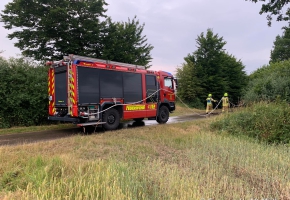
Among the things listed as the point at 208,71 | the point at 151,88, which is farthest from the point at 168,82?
the point at 208,71

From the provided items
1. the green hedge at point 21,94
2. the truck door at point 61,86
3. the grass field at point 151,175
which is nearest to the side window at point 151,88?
the truck door at point 61,86

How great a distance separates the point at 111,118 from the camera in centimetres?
983

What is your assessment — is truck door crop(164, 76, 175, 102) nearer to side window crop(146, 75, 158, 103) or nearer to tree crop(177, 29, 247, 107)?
side window crop(146, 75, 158, 103)

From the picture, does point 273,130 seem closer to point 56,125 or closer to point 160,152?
point 160,152

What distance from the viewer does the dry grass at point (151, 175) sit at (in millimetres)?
2943

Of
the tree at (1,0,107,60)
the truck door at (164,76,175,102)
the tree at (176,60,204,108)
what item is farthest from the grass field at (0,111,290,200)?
the tree at (176,60,204,108)

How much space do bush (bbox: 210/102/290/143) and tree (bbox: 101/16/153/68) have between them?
9525mm

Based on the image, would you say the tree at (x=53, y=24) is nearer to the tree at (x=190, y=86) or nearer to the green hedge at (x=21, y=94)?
the green hedge at (x=21, y=94)

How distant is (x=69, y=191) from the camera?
2910 mm

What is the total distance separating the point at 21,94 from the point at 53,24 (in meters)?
5.33


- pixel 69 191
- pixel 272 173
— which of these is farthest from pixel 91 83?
pixel 272 173

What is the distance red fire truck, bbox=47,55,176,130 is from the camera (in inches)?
339

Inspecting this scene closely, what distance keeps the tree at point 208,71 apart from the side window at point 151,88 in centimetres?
1539

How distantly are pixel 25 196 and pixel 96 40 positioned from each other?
45.6 ft
